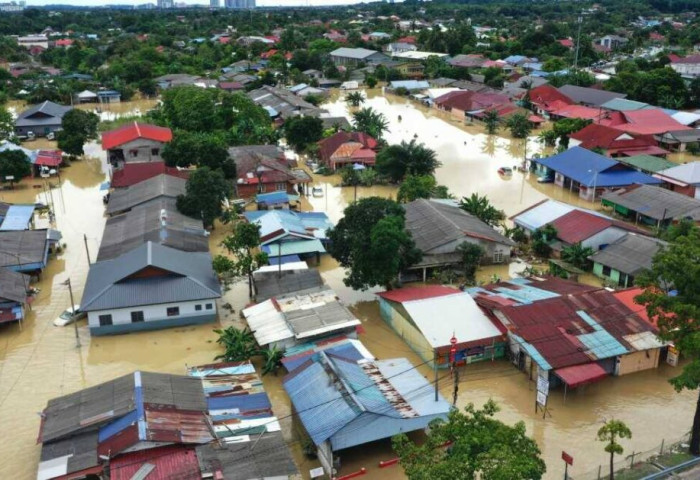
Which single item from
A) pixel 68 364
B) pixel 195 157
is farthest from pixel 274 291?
pixel 195 157

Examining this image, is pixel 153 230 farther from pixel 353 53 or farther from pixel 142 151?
pixel 353 53

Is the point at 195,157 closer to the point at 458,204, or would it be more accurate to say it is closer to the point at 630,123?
the point at 458,204

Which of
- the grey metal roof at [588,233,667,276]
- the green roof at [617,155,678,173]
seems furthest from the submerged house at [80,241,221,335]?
the green roof at [617,155,678,173]

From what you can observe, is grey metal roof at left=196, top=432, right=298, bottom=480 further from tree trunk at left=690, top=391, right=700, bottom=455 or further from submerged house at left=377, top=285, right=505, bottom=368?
tree trunk at left=690, top=391, right=700, bottom=455

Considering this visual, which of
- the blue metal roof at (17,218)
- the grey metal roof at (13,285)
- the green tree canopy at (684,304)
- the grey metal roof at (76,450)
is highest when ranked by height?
the green tree canopy at (684,304)

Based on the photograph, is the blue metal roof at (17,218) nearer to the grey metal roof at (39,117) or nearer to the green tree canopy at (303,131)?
the green tree canopy at (303,131)

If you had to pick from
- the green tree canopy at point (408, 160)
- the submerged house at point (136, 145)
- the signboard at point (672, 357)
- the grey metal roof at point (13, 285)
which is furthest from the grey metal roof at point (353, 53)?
the signboard at point (672, 357)
